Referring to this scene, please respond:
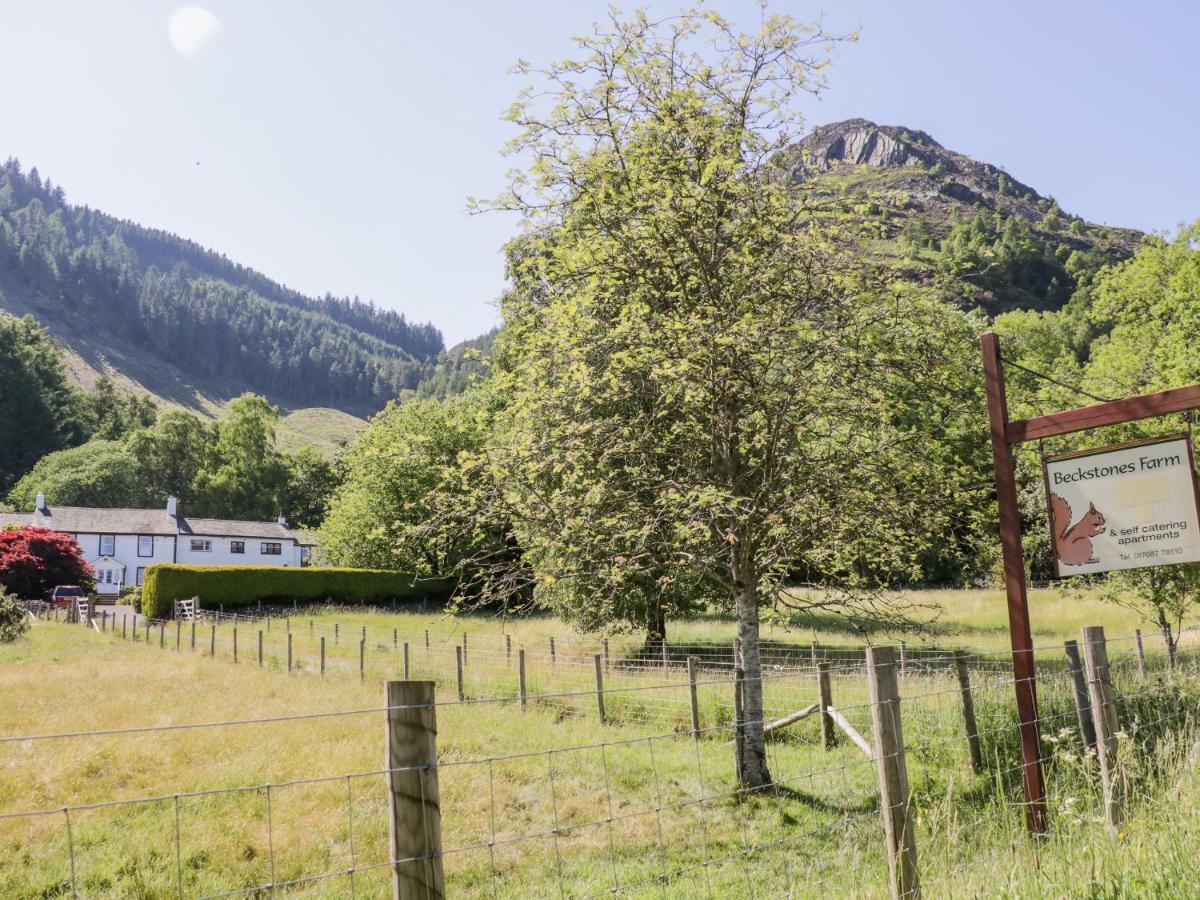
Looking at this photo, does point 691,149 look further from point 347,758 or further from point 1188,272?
point 1188,272

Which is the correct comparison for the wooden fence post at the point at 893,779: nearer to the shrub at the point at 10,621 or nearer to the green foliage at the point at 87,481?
the shrub at the point at 10,621

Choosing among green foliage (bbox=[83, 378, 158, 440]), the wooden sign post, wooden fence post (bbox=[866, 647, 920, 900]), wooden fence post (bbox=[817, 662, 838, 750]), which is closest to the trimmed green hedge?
wooden fence post (bbox=[817, 662, 838, 750])

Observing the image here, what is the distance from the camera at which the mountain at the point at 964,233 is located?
10383mm

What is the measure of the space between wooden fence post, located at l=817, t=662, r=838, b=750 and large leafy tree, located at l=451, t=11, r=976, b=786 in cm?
157

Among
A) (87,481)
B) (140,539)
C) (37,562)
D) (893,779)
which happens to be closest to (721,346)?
(893,779)

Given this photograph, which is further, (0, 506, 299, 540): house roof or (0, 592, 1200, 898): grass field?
(0, 506, 299, 540): house roof

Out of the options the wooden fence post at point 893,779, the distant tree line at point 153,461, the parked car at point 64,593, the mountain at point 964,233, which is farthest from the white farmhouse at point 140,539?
the wooden fence post at point 893,779

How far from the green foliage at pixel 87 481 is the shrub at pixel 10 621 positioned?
65.4 metres

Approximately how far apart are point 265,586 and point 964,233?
108990 mm

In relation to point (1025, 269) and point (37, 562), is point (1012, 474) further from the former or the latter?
point (1025, 269)

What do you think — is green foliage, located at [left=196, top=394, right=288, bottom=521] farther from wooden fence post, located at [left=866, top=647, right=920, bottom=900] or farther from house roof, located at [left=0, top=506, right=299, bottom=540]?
wooden fence post, located at [left=866, top=647, right=920, bottom=900]

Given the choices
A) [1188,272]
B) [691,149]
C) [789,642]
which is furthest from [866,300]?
[1188,272]

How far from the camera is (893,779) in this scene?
468cm

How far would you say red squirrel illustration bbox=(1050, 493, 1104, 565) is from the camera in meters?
7.54
